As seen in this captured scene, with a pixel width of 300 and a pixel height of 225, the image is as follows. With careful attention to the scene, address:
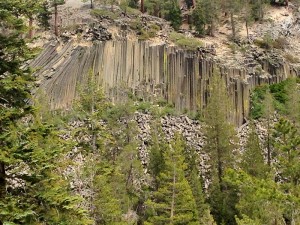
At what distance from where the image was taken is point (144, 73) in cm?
4722

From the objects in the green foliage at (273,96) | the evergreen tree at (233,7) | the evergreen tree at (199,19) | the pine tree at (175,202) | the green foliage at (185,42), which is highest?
the evergreen tree at (233,7)

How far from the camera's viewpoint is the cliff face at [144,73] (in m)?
43.6

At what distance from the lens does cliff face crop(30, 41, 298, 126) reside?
43625 mm

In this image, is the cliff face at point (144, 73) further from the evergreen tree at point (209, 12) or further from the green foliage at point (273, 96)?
the evergreen tree at point (209, 12)

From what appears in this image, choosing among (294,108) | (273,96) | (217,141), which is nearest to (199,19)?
(273,96)

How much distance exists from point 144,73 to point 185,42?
703cm

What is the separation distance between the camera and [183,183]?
25234 millimetres

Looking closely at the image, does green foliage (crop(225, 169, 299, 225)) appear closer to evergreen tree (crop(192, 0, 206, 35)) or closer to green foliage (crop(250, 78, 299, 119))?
green foliage (crop(250, 78, 299, 119))

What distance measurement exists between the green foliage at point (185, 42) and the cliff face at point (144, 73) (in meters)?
0.90

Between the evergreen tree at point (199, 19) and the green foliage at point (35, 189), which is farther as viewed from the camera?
the evergreen tree at point (199, 19)

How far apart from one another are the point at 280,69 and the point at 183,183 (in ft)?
105

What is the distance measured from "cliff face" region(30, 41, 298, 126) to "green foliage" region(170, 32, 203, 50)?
90 centimetres

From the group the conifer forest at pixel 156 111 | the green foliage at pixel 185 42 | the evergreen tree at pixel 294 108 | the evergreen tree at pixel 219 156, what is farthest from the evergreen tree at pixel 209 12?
the evergreen tree at pixel 219 156

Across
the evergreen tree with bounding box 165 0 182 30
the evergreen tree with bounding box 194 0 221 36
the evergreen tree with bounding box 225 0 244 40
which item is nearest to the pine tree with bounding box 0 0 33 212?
the evergreen tree with bounding box 165 0 182 30
